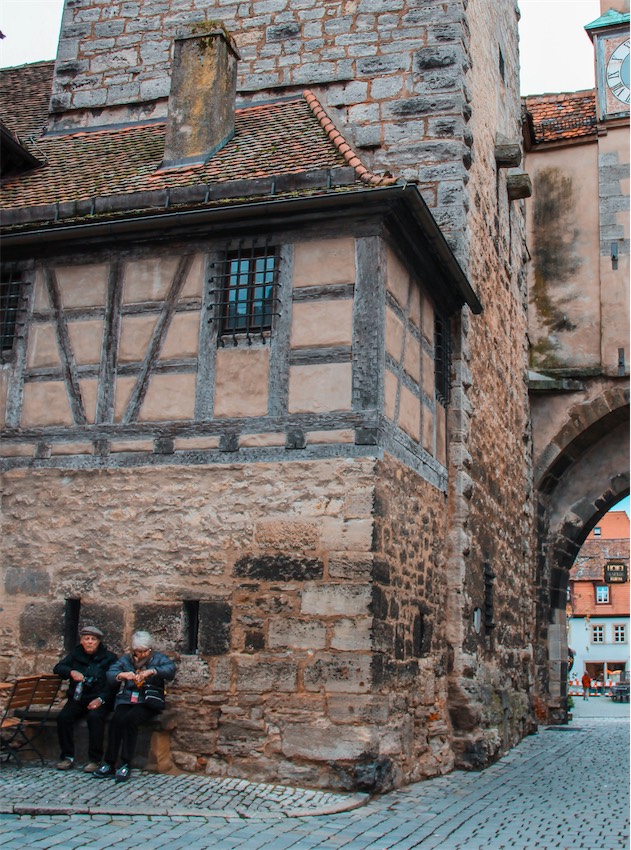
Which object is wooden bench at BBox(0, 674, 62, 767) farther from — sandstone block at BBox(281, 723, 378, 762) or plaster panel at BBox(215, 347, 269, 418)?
plaster panel at BBox(215, 347, 269, 418)

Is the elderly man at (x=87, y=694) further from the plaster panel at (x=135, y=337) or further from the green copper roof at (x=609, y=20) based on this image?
the green copper roof at (x=609, y=20)

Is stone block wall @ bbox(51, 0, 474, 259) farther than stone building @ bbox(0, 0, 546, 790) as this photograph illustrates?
Yes

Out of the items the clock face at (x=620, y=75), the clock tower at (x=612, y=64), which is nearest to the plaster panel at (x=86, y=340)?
the clock tower at (x=612, y=64)

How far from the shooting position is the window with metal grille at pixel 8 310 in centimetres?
919

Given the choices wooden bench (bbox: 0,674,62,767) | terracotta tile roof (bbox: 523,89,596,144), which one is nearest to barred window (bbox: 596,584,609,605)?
terracotta tile roof (bbox: 523,89,596,144)

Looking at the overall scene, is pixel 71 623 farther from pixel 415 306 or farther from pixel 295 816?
pixel 415 306

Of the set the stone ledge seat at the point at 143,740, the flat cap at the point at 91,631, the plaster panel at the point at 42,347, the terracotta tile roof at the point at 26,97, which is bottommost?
the stone ledge seat at the point at 143,740

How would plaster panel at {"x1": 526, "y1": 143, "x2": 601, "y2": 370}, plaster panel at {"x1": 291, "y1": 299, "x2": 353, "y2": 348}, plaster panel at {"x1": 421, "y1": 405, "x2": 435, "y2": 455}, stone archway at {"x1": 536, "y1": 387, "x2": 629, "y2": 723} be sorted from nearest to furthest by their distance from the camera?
plaster panel at {"x1": 291, "y1": 299, "x2": 353, "y2": 348}, plaster panel at {"x1": 421, "y1": 405, "x2": 435, "y2": 455}, stone archway at {"x1": 536, "y1": 387, "x2": 629, "y2": 723}, plaster panel at {"x1": 526, "y1": 143, "x2": 601, "y2": 370}

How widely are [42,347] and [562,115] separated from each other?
10166 mm

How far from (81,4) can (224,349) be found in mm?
6310

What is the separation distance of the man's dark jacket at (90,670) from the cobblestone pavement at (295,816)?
2.00ft

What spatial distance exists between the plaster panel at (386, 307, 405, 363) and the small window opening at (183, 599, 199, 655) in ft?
8.29

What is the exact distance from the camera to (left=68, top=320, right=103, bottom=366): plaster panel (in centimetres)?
892

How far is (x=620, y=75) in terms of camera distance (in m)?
15.4
